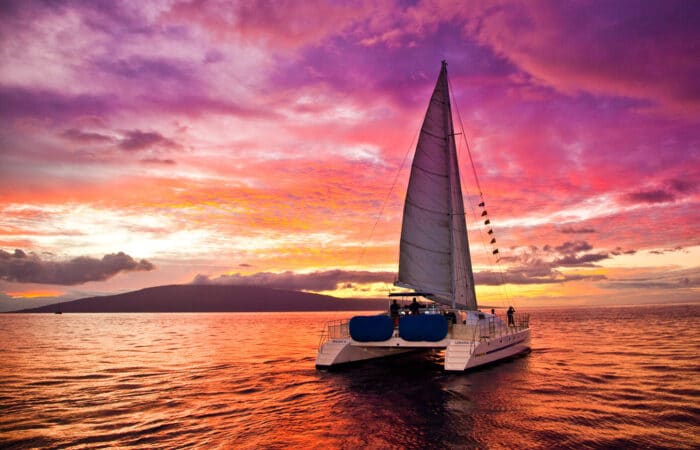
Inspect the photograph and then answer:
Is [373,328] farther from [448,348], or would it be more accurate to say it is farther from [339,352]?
[448,348]

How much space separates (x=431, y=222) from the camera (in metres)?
25.0

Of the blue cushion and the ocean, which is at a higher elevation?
the blue cushion

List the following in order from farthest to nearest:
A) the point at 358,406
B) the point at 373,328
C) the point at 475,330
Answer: the point at 475,330
the point at 373,328
the point at 358,406

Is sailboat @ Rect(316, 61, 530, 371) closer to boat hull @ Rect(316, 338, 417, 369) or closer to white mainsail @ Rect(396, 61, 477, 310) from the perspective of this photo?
white mainsail @ Rect(396, 61, 477, 310)

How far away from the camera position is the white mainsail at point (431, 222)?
973 inches

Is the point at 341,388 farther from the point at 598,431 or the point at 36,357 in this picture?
the point at 36,357

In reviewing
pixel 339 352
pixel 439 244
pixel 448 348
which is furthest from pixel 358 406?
pixel 439 244

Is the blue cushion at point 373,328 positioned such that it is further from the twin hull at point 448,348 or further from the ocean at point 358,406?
the ocean at point 358,406

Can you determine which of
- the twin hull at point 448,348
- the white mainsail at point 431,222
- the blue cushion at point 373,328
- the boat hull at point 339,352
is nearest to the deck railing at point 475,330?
the twin hull at point 448,348

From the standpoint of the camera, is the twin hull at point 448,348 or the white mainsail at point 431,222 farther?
the white mainsail at point 431,222

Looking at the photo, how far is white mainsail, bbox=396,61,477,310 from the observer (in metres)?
24.7

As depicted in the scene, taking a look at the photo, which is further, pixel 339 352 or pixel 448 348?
pixel 339 352

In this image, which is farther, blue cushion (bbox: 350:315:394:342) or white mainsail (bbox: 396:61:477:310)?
white mainsail (bbox: 396:61:477:310)

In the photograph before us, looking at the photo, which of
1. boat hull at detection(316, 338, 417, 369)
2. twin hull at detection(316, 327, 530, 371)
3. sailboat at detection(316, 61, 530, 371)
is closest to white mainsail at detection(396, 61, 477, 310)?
sailboat at detection(316, 61, 530, 371)
